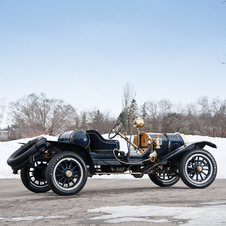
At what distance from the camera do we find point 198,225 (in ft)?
12.7

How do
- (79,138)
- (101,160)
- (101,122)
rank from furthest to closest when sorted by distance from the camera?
(101,122) < (101,160) < (79,138)

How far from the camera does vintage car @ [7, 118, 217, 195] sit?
6.87m

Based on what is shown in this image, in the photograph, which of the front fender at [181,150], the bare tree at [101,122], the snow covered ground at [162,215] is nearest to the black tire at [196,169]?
the front fender at [181,150]

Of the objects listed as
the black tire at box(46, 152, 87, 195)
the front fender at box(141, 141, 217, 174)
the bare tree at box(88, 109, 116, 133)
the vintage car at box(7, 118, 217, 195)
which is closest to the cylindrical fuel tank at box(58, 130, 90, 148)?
the vintage car at box(7, 118, 217, 195)

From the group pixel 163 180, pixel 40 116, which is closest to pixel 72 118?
pixel 40 116

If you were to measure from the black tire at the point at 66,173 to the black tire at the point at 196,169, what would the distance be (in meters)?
2.50

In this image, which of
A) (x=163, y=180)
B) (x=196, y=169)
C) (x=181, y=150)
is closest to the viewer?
(x=196, y=169)

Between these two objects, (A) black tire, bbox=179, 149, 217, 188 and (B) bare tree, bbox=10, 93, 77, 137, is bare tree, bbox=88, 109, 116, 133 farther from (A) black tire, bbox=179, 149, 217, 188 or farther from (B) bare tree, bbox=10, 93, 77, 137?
(A) black tire, bbox=179, 149, 217, 188

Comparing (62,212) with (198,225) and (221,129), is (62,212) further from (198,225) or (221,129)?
(221,129)

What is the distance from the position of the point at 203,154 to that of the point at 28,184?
14.1 ft

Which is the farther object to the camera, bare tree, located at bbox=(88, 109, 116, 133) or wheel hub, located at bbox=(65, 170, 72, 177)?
bare tree, located at bbox=(88, 109, 116, 133)

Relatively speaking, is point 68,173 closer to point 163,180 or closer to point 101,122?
point 163,180

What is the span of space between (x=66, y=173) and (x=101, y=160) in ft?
3.79

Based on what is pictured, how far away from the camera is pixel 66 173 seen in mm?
6754
